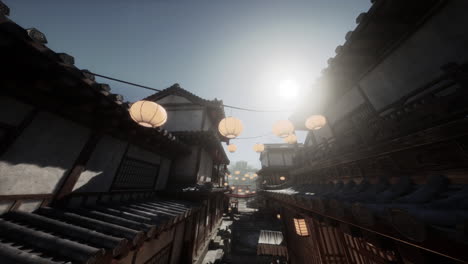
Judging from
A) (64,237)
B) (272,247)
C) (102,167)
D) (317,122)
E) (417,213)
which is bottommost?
(272,247)

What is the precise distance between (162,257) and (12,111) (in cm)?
669

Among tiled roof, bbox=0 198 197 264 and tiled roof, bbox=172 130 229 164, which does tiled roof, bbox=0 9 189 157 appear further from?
tiled roof, bbox=172 130 229 164

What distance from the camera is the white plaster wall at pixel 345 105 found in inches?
285

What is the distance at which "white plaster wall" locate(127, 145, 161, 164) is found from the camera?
6.23 meters

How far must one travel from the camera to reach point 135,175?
21.3 ft

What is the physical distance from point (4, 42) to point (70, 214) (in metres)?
3.60

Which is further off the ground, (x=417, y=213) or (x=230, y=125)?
(x=230, y=125)

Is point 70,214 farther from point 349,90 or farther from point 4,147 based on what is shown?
point 349,90

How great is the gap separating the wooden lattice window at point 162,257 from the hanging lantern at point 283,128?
7257mm

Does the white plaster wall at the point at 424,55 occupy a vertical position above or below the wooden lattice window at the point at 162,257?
above

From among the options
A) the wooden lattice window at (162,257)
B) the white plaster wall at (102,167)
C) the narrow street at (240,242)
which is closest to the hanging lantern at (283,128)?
the white plaster wall at (102,167)

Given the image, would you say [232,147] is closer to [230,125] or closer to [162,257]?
[230,125]

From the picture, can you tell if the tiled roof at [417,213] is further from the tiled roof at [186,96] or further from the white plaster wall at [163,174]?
the tiled roof at [186,96]

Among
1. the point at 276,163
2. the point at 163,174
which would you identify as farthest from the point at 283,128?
the point at 276,163
